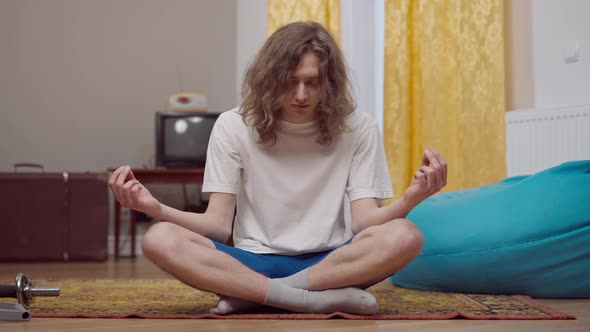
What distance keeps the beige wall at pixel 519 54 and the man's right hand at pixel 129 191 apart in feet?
7.37

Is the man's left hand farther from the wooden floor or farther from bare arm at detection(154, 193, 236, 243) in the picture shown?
bare arm at detection(154, 193, 236, 243)

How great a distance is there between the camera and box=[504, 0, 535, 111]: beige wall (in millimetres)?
3592

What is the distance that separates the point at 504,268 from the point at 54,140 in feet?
12.7

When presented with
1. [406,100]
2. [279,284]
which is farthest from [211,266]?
[406,100]

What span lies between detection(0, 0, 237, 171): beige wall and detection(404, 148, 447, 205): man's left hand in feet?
13.1

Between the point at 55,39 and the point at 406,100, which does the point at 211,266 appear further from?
the point at 55,39

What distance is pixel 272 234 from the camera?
6.85ft

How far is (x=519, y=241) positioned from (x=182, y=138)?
3076mm

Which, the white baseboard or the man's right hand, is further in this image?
the white baseboard

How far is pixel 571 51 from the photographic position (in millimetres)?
3307

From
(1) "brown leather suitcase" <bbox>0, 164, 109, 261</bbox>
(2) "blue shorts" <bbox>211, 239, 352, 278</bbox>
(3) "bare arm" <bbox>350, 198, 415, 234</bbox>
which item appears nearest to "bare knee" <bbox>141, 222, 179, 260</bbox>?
(2) "blue shorts" <bbox>211, 239, 352, 278</bbox>

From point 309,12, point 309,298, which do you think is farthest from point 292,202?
point 309,12

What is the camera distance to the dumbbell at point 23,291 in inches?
74.5

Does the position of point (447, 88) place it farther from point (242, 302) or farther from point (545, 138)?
point (242, 302)
